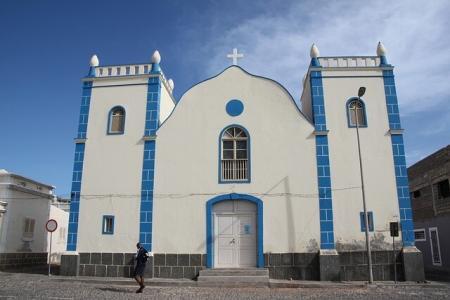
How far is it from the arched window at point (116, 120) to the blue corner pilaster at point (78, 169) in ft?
3.16

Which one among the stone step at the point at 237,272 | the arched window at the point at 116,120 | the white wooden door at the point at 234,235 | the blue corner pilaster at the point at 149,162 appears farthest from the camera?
the arched window at the point at 116,120

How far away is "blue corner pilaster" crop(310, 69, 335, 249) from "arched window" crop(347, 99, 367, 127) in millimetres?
965

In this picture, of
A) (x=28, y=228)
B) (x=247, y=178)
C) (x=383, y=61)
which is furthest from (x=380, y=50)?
(x=28, y=228)

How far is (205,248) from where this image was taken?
1415 cm

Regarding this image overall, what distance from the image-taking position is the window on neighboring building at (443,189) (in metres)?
18.9

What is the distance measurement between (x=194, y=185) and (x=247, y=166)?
6.70 ft

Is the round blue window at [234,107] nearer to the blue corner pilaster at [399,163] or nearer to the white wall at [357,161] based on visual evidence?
the white wall at [357,161]

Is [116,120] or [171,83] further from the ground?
[171,83]

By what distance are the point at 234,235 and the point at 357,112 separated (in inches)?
253

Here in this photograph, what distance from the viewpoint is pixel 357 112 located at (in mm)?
15062

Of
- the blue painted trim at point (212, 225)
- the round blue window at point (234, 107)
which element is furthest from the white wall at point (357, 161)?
the round blue window at point (234, 107)

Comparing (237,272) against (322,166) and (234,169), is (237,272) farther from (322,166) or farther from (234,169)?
(322,166)

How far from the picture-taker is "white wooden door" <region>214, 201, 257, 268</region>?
14109 millimetres

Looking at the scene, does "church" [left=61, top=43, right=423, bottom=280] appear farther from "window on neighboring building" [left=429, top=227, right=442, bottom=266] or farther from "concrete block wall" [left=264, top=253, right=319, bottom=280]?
"window on neighboring building" [left=429, top=227, right=442, bottom=266]
